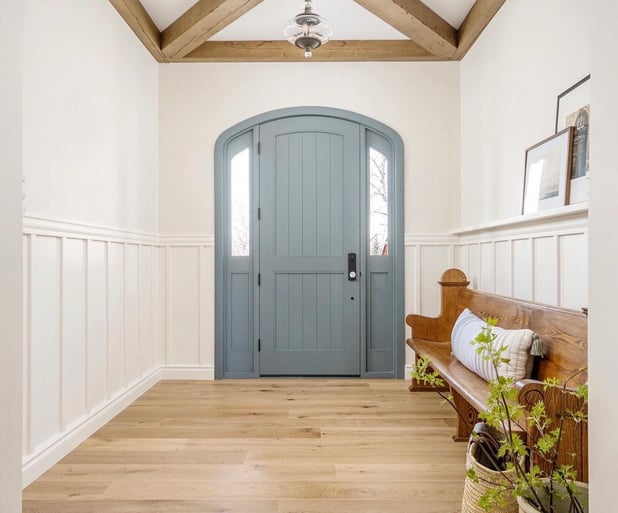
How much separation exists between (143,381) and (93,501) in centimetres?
159

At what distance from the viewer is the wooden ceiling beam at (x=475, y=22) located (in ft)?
10.1

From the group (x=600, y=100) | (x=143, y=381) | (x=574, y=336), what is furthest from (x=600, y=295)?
(x=143, y=381)

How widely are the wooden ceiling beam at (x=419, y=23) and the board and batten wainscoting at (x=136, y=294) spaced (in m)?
1.50

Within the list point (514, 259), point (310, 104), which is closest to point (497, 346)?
point (514, 259)

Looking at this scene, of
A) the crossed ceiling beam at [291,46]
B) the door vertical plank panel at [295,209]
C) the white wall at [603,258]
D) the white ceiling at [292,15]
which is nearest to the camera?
the white wall at [603,258]

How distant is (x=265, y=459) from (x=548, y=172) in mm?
2055

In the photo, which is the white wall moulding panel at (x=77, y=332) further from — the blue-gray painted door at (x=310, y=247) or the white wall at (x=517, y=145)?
the white wall at (x=517, y=145)

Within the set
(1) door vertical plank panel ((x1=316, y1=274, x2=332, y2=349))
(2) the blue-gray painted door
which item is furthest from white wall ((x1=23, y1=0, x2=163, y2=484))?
(1) door vertical plank panel ((x1=316, y1=274, x2=332, y2=349))

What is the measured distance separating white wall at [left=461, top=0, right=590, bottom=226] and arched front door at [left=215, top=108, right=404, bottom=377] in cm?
70

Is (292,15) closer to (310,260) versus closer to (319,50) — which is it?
(319,50)

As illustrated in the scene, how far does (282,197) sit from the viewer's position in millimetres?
3885

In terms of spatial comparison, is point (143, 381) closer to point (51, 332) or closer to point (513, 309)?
point (51, 332)

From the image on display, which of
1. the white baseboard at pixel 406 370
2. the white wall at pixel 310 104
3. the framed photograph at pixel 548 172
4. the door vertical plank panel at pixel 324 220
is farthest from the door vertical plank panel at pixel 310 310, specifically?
the framed photograph at pixel 548 172

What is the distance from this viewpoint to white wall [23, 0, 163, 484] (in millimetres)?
2121
